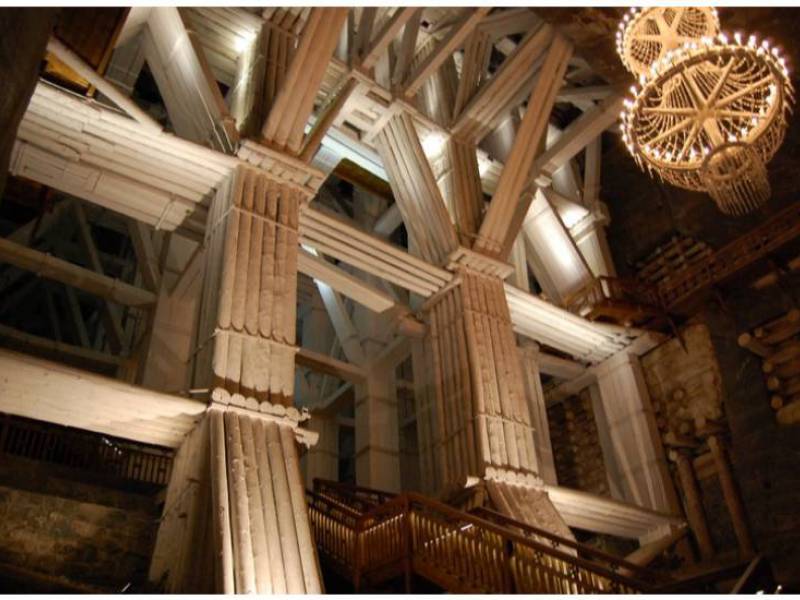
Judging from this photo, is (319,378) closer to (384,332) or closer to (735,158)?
(384,332)

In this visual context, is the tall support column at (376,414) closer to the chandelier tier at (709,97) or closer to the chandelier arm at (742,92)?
the chandelier tier at (709,97)

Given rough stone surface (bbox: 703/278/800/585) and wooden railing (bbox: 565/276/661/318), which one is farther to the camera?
wooden railing (bbox: 565/276/661/318)

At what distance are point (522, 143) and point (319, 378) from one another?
7881 mm

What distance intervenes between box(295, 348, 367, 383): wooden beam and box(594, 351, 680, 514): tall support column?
17.1 feet

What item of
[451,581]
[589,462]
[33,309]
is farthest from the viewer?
[33,309]

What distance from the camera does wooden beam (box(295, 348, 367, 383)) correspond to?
1538 centimetres

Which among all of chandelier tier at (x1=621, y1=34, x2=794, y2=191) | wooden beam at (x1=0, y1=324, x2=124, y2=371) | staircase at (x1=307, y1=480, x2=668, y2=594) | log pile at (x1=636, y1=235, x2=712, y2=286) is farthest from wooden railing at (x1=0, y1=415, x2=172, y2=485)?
log pile at (x1=636, y1=235, x2=712, y2=286)

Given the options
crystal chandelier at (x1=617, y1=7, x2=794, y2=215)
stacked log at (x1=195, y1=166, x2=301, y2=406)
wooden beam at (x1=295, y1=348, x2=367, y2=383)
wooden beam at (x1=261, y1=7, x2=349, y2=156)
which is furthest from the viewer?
wooden beam at (x1=295, y1=348, x2=367, y2=383)

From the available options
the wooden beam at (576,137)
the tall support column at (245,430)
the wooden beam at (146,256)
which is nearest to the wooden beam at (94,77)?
the tall support column at (245,430)

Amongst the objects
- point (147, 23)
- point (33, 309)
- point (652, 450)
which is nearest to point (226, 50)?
point (147, 23)

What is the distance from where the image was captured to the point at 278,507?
8.08 m

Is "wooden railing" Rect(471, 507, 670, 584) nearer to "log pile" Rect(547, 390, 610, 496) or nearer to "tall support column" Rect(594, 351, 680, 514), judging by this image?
"tall support column" Rect(594, 351, 680, 514)

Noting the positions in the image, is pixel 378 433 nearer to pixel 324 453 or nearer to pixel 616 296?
pixel 324 453

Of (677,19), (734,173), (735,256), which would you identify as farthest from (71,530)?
(735,256)
